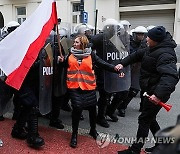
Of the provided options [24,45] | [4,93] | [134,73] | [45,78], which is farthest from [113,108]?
[24,45]

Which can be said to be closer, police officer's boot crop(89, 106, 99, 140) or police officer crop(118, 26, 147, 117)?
police officer's boot crop(89, 106, 99, 140)

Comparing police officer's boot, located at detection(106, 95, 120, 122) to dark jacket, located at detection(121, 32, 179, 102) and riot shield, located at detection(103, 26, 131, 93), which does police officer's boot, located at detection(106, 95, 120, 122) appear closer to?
riot shield, located at detection(103, 26, 131, 93)

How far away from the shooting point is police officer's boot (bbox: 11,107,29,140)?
3.84m

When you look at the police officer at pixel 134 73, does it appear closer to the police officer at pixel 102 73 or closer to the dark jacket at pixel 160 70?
the police officer at pixel 102 73

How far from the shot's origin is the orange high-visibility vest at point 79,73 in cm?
385

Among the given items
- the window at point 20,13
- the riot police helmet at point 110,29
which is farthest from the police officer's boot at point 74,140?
the window at point 20,13

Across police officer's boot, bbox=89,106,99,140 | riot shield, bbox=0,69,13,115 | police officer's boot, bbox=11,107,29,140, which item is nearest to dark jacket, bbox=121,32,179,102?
police officer's boot, bbox=89,106,99,140

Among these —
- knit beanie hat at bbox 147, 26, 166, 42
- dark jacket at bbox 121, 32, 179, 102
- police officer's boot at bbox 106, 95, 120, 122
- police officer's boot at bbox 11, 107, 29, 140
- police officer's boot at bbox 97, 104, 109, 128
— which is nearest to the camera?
dark jacket at bbox 121, 32, 179, 102

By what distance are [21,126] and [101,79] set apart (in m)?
1.50

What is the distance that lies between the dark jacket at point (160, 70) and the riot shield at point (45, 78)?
1286 millimetres

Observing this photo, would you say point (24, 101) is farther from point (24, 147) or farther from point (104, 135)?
point (104, 135)

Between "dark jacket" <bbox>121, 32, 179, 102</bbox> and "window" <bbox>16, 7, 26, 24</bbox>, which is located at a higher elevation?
"window" <bbox>16, 7, 26, 24</bbox>

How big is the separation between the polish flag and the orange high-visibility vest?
0.56 meters

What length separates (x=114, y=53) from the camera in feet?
15.0
